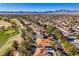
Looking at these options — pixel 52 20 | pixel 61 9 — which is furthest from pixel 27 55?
pixel 61 9

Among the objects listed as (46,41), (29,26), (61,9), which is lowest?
(46,41)

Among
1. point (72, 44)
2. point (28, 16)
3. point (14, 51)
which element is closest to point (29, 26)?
point (28, 16)

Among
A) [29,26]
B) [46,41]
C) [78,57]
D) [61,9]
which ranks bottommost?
[78,57]

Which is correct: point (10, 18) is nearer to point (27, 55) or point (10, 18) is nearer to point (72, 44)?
point (27, 55)

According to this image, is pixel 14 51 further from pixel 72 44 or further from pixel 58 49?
pixel 72 44

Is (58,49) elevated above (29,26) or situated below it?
below

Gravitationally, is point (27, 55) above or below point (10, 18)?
below
